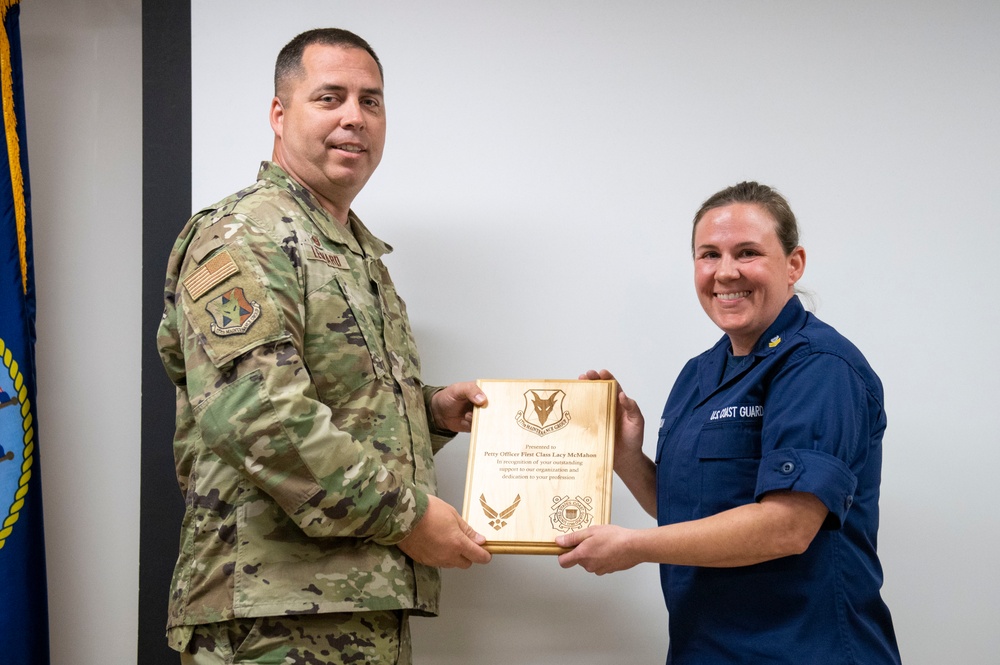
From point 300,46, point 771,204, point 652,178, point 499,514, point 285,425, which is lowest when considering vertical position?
point 499,514

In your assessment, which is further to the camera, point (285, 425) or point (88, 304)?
point (88, 304)

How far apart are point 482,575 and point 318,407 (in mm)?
920

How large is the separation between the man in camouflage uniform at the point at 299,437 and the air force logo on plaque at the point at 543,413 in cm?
22

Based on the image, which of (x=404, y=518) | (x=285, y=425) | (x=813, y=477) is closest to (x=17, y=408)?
(x=285, y=425)

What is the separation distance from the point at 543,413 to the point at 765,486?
487 millimetres

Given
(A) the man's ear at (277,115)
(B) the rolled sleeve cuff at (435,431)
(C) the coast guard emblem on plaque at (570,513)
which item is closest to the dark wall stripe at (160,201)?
(A) the man's ear at (277,115)

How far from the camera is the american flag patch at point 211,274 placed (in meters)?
1.45

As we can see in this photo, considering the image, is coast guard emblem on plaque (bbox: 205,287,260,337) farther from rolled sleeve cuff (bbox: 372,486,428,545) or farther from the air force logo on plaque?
the air force logo on plaque

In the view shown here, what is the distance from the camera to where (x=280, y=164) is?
1.80 m

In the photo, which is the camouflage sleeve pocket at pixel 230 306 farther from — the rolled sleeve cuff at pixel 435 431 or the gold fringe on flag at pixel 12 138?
the gold fringe on flag at pixel 12 138

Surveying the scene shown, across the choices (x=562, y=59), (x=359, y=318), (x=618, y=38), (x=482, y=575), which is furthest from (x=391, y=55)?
(x=482, y=575)

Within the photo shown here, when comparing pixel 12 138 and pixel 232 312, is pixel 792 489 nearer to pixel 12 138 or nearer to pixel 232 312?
pixel 232 312

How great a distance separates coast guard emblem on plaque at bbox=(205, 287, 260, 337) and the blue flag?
779 mm

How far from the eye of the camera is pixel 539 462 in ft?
5.67
